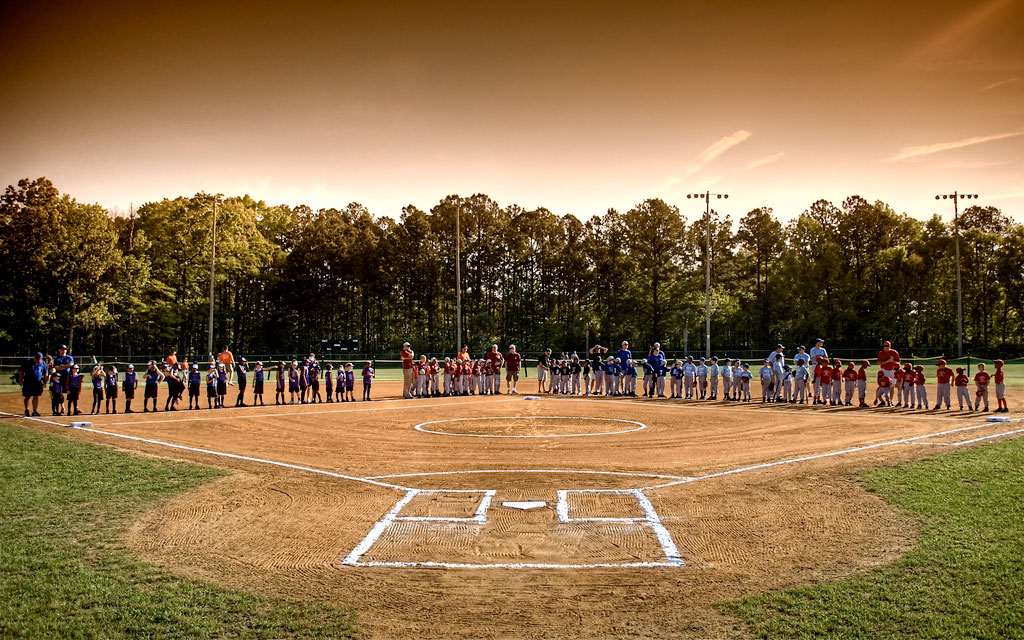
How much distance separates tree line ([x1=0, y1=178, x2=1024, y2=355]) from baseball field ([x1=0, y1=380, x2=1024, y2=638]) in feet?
135

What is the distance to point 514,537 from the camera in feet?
24.6

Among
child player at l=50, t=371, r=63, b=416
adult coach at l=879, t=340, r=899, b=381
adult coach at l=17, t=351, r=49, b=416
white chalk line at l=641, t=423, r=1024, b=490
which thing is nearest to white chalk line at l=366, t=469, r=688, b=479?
white chalk line at l=641, t=423, r=1024, b=490

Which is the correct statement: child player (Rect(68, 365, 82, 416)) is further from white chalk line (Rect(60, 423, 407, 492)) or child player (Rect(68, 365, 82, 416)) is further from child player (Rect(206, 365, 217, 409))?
white chalk line (Rect(60, 423, 407, 492))

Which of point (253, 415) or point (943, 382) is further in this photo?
point (943, 382)

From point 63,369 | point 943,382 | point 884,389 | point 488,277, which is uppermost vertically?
point 488,277

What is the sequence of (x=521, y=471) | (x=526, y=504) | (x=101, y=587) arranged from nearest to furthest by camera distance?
(x=101, y=587), (x=526, y=504), (x=521, y=471)

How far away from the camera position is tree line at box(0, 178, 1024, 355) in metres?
48.5

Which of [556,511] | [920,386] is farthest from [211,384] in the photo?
[920,386]

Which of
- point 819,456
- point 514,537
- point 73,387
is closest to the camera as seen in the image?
point 514,537

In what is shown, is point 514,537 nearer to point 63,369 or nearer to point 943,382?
point 63,369

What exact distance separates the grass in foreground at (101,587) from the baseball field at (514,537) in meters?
0.03

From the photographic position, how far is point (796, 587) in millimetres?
5906

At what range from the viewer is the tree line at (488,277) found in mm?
48469

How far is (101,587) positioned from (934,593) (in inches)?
292
